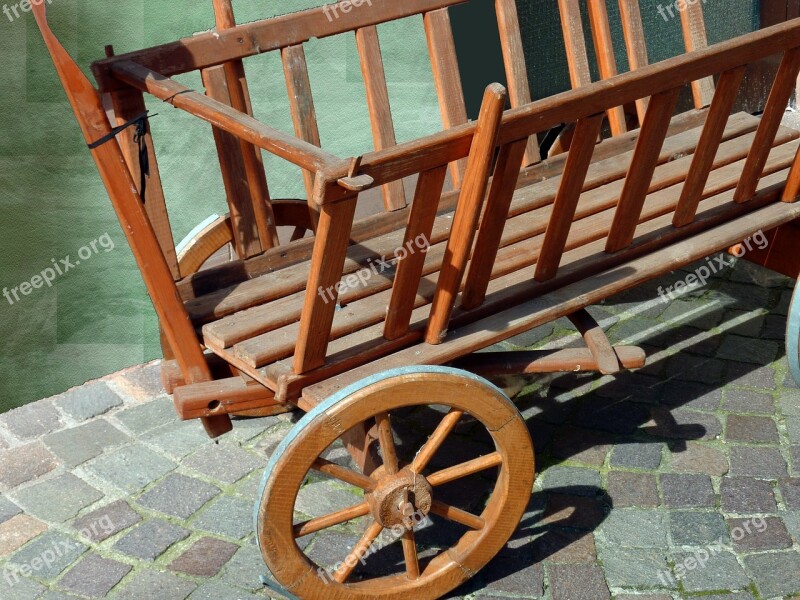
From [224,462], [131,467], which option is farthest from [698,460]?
[131,467]

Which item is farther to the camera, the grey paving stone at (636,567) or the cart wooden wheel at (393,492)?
the grey paving stone at (636,567)

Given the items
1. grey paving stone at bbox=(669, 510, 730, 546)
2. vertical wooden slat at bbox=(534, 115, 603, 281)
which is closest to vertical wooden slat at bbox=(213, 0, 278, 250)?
vertical wooden slat at bbox=(534, 115, 603, 281)

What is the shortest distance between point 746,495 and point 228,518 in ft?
5.52

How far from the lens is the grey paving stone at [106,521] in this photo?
334cm

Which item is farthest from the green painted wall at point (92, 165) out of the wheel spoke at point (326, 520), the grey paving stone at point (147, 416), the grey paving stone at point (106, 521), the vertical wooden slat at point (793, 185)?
the wheel spoke at point (326, 520)

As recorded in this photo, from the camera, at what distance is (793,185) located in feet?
11.5

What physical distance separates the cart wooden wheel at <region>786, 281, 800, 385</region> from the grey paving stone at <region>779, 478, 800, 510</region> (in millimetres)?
361

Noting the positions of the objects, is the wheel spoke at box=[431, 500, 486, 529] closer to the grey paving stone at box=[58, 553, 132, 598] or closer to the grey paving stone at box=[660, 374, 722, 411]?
the grey paving stone at box=[58, 553, 132, 598]

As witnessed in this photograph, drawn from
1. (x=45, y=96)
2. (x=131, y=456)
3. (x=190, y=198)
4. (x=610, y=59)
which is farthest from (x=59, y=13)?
(x=610, y=59)

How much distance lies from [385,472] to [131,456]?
1.25 meters

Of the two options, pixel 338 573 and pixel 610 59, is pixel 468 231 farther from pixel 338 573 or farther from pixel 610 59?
pixel 610 59

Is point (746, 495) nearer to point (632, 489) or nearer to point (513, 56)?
point (632, 489)

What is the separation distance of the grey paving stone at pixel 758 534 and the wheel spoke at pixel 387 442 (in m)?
1.13

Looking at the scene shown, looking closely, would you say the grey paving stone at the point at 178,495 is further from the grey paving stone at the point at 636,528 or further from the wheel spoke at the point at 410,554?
the grey paving stone at the point at 636,528
